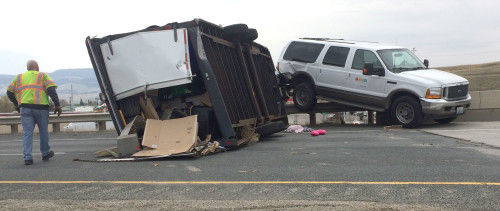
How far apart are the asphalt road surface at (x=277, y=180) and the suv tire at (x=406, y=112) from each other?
3.13m

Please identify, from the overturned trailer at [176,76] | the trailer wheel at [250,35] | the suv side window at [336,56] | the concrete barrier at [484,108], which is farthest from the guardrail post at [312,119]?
the overturned trailer at [176,76]

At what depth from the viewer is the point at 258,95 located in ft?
33.3

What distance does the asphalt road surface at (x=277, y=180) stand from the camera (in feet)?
14.7

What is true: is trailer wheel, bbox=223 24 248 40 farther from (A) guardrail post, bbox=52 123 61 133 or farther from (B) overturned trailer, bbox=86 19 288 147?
(A) guardrail post, bbox=52 123 61 133

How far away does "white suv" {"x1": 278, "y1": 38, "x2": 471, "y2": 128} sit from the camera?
1134 centimetres

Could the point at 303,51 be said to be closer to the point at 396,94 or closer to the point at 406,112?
the point at 396,94

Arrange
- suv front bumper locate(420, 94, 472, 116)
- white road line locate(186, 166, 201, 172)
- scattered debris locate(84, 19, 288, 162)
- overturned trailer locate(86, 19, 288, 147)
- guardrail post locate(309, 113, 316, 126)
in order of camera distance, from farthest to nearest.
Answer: guardrail post locate(309, 113, 316, 126)
suv front bumper locate(420, 94, 472, 116)
overturned trailer locate(86, 19, 288, 147)
scattered debris locate(84, 19, 288, 162)
white road line locate(186, 166, 201, 172)

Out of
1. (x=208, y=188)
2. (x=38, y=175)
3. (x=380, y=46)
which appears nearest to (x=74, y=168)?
(x=38, y=175)

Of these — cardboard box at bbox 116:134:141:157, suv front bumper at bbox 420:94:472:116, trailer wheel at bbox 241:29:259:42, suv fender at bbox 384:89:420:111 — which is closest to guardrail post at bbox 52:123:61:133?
trailer wheel at bbox 241:29:259:42

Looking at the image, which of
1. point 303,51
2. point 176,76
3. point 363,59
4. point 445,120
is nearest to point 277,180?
point 176,76

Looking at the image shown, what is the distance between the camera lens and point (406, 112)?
11.7 m

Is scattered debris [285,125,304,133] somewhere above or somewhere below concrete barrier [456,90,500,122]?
below

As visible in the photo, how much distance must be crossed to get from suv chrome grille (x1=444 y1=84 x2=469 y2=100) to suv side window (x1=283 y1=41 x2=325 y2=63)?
3.47 m

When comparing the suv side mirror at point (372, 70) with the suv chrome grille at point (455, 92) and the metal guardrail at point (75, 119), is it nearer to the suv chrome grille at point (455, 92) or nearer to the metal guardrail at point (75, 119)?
the suv chrome grille at point (455, 92)
